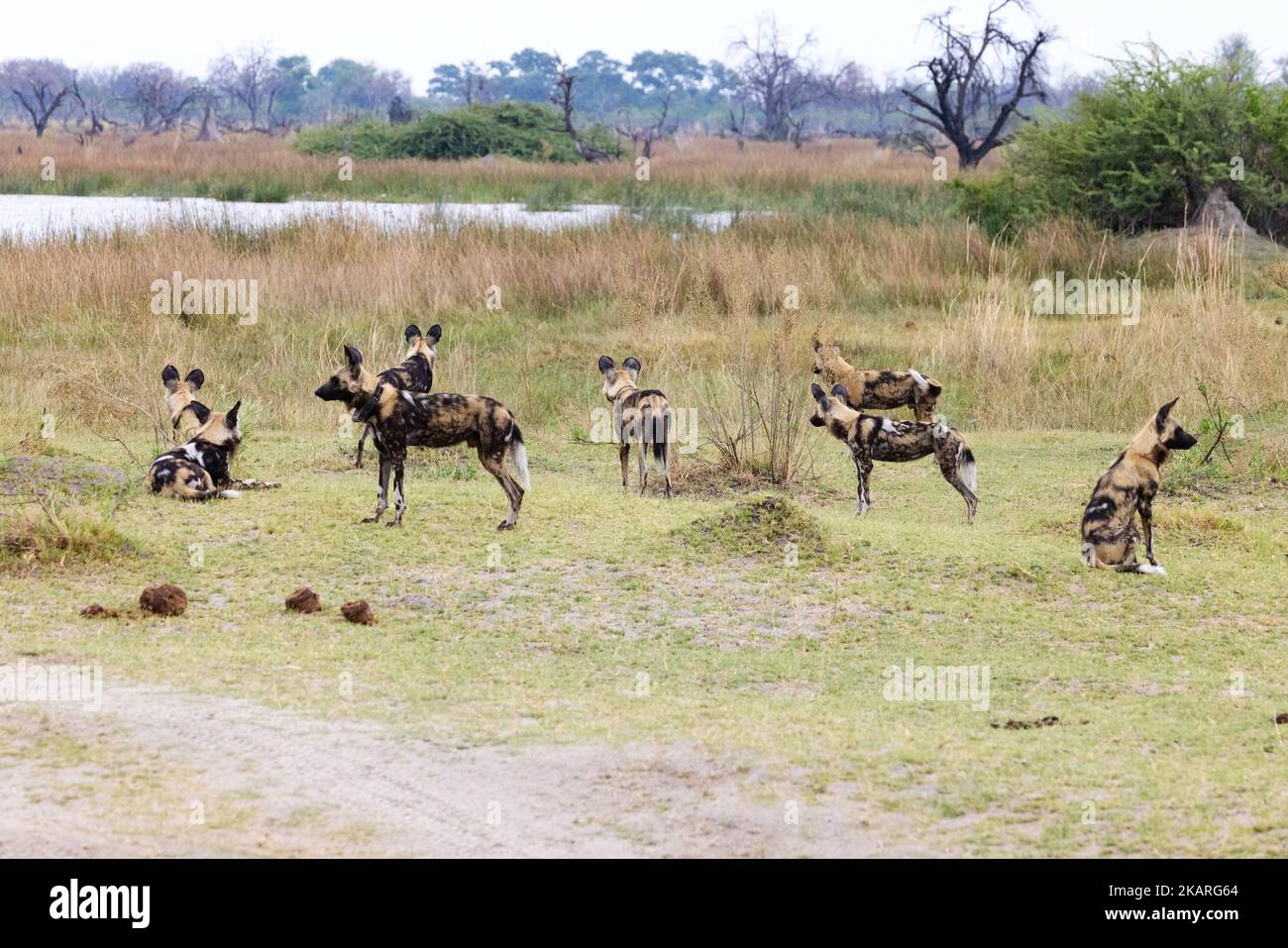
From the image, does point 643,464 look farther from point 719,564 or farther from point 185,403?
point 185,403

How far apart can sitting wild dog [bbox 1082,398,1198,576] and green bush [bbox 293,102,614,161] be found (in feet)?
122

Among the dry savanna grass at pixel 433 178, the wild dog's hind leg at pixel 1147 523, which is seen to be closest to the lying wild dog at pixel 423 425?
the wild dog's hind leg at pixel 1147 523

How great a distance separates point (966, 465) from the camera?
10.2 meters

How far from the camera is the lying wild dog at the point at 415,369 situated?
1113 centimetres

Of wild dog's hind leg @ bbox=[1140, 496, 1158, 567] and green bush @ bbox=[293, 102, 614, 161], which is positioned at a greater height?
green bush @ bbox=[293, 102, 614, 161]

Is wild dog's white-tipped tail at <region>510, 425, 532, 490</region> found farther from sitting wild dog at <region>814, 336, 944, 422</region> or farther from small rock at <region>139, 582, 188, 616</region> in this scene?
sitting wild dog at <region>814, 336, 944, 422</region>

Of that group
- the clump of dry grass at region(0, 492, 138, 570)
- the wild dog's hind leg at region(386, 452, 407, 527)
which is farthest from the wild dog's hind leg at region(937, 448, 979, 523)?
the clump of dry grass at region(0, 492, 138, 570)

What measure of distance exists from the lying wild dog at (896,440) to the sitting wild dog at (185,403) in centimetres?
404

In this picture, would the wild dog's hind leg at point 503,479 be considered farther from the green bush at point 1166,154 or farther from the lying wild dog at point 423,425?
the green bush at point 1166,154

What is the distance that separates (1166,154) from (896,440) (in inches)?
602

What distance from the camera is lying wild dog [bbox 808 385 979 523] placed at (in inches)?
394
